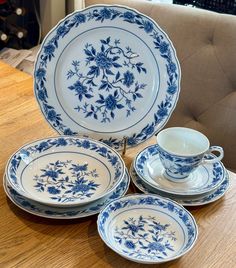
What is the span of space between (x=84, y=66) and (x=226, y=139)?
523mm

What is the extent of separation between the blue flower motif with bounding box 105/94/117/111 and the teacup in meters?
0.14

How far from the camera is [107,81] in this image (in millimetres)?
910

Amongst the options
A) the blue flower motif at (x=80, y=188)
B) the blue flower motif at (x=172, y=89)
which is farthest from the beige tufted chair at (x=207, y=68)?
the blue flower motif at (x=80, y=188)

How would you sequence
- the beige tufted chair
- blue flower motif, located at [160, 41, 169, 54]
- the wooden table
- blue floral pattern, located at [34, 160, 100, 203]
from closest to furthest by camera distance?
the wooden table
blue floral pattern, located at [34, 160, 100, 203]
blue flower motif, located at [160, 41, 169, 54]
the beige tufted chair

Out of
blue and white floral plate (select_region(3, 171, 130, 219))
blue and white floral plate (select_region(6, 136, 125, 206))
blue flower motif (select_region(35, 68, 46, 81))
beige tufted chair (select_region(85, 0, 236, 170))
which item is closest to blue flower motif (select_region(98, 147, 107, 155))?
blue and white floral plate (select_region(6, 136, 125, 206))

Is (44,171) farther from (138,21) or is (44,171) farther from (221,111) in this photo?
(221,111)

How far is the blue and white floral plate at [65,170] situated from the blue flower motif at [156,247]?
0.12m

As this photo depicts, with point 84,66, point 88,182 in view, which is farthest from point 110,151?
point 84,66

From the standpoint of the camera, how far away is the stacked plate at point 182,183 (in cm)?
79

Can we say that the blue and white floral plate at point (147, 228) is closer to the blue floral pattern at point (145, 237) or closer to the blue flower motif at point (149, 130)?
the blue floral pattern at point (145, 237)

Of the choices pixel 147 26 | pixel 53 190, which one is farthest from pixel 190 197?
pixel 147 26

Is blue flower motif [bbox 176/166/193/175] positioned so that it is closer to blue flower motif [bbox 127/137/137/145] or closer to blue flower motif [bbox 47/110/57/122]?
blue flower motif [bbox 127/137/137/145]

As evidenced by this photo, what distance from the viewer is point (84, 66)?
2.98 ft

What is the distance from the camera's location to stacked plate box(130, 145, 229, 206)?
0.79 meters
